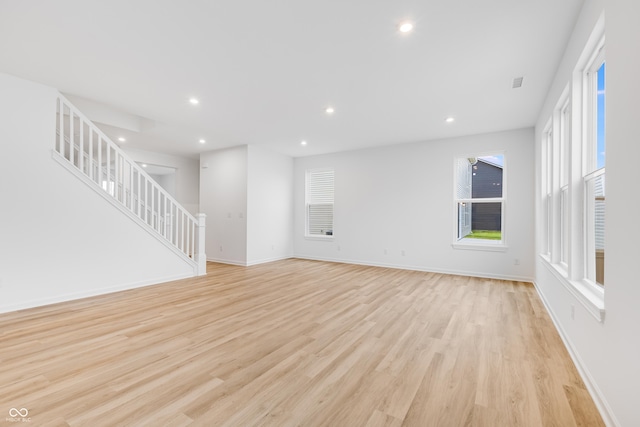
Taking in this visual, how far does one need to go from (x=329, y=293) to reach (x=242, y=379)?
2314mm

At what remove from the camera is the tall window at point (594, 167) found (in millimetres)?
2039

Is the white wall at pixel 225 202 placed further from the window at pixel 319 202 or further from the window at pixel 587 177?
the window at pixel 587 177

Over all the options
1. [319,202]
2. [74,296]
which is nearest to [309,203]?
[319,202]

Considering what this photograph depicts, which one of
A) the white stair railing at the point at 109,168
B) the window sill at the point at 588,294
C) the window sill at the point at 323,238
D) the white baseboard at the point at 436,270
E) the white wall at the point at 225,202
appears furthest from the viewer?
the window sill at the point at 323,238

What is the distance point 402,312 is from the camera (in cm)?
332

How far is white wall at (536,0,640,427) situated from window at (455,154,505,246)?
12.6ft

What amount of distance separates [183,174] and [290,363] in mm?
7296

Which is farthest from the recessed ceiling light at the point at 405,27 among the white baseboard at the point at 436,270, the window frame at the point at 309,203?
the window frame at the point at 309,203

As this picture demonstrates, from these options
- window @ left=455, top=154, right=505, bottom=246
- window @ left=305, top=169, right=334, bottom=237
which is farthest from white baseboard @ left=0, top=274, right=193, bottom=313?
window @ left=455, top=154, right=505, bottom=246

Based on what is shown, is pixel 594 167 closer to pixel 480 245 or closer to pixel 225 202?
pixel 480 245

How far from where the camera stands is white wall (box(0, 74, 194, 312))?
10.6 ft

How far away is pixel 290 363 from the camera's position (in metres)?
2.13

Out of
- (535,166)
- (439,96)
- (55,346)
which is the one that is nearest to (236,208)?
(55,346)

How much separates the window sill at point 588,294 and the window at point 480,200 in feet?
9.67
